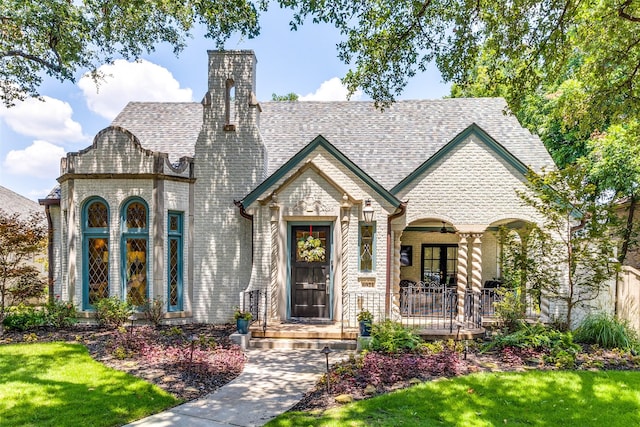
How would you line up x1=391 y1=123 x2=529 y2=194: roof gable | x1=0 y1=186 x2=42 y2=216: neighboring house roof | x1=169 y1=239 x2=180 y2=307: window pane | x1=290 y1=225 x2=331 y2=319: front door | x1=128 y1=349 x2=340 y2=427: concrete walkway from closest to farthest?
1. x1=128 y1=349 x2=340 y2=427: concrete walkway
2. x1=290 y1=225 x2=331 y2=319: front door
3. x1=391 y1=123 x2=529 y2=194: roof gable
4. x1=169 y1=239 x2=180 y2=307: window pane
5. x1=0 y1=186 x2=42 y2=216: neighboring house roof

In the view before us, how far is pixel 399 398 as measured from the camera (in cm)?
562

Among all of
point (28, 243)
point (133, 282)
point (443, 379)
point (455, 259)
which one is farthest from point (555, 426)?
point (28, 243)

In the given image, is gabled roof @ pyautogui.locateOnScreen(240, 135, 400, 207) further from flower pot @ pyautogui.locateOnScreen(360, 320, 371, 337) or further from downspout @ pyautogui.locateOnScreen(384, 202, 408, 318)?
flower pot @ pyautogui.locateOnScreen(360, 320, 371, 337)

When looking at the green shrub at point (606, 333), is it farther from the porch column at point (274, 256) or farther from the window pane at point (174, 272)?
the window pane at point (174, 272)

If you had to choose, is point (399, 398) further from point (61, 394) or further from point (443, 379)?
point (61, 394)

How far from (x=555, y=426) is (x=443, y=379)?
1818mm

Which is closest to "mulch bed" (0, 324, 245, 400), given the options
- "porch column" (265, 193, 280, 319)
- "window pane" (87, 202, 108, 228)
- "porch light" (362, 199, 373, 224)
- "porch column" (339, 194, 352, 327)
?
"porch column" (265, 193, 280, 319)

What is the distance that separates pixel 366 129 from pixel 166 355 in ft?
33.8

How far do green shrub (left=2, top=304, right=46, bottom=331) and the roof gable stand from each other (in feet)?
35.2

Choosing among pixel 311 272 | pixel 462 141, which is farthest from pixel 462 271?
pixel 311 272

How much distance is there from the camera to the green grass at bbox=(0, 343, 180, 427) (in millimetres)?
5016

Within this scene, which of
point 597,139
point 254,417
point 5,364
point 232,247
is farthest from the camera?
point 597,139

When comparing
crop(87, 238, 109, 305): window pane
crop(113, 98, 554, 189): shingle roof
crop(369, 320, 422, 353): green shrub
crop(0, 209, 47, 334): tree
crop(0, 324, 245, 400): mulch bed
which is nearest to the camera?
crop(0, 324, 245, 400): mulch bed

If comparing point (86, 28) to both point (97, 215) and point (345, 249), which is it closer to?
point (97, 215)
